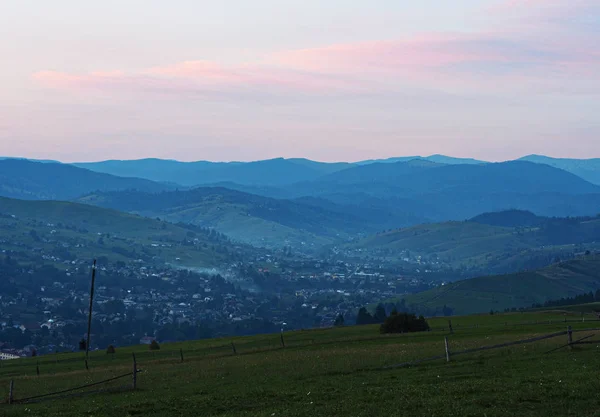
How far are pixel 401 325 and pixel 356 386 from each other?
47149 mm


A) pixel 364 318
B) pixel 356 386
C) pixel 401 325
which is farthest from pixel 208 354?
pixel 364 318

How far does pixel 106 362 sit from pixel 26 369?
28.5 ft

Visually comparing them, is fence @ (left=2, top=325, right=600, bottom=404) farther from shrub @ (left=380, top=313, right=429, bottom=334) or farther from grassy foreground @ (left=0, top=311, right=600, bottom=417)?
shrub @ (left=380, top=313, right=429, bottom=334)

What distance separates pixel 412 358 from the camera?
1976 inches

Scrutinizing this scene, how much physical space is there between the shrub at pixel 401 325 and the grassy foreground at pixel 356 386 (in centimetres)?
1972

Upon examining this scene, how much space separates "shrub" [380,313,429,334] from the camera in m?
84.9

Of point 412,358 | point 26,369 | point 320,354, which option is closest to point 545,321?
point 320,354

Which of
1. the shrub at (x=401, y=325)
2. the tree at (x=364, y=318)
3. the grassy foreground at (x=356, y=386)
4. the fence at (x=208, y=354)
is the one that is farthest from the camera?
the tree at (x=364, y=318)

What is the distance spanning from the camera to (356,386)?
3853cm

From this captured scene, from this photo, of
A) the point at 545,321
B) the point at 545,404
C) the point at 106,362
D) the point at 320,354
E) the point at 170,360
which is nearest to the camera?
the point at 545,404

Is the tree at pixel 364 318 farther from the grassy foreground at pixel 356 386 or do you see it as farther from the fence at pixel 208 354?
the grassy foreground at pixel 356 386

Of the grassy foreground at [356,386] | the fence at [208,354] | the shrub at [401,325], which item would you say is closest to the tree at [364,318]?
the fence at [208,354]

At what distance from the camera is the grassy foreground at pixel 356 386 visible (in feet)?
102

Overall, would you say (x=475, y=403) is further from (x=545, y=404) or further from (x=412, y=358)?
(x=412, y=358)
